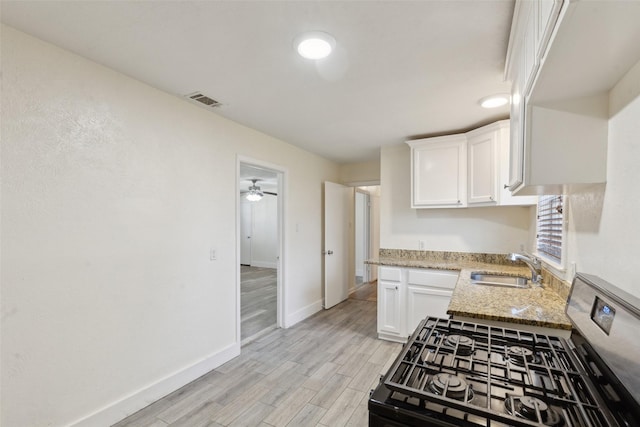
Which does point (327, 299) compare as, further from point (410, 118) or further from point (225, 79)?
point (225, 79)

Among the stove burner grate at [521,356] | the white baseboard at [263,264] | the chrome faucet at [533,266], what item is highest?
the chrome faucet at [533,266]

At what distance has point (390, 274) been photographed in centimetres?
328

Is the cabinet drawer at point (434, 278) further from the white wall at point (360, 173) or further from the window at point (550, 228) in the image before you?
the white wall at point (360, 173)

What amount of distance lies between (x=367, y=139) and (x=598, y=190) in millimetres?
2414

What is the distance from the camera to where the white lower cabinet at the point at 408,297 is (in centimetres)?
300

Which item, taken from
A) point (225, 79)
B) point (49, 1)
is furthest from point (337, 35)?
point (49, 1)

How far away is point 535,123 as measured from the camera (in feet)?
4.11

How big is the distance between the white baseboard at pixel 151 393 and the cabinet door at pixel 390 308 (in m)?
1.62

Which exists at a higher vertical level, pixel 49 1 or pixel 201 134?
pixel 49 1

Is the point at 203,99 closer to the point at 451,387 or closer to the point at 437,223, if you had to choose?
the point at 451,387

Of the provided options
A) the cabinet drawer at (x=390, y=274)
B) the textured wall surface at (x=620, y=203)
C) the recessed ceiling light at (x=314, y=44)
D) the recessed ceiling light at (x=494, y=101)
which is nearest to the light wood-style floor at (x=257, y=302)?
the cabinet drawer at (x=390, y=274)

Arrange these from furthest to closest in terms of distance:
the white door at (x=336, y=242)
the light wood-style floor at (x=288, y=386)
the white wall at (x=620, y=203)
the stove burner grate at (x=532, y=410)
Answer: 1. the white door at (x=336, y=242)
2. the light wood-style floor at (x=288, y=386)
3. the white wall at (x=620, y=203)
4. the stove burner grate at (x=532, y=410)

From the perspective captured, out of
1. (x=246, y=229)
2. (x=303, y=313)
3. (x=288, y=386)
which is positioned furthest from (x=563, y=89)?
(x=246, y=229)

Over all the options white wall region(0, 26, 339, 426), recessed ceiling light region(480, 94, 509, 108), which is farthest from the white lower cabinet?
white wall region(0, 26, 339, 426)
